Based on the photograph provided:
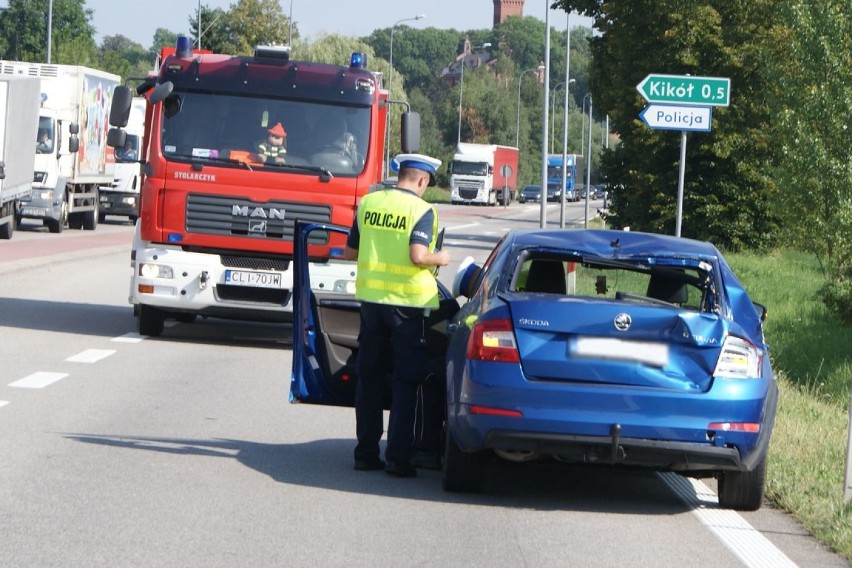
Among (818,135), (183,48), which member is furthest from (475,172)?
(183,48)

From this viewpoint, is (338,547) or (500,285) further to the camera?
(500,285)

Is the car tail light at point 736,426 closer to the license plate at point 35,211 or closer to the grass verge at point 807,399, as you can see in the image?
the grass verge at point 807,399

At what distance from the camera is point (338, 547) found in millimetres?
6730

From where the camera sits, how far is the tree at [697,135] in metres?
35.2

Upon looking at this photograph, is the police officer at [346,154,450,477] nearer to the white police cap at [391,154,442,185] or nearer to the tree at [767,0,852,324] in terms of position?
the white police cap at [391,154,442,185]

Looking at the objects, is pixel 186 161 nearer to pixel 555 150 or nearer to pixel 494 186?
pixel 494 186

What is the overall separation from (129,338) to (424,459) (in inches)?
297

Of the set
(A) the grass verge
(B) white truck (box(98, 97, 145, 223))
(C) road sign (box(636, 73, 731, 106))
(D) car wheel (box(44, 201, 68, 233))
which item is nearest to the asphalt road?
(A) the grass verge

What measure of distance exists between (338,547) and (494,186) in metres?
89.7

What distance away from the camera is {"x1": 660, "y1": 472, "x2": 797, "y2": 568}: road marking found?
22.8 feet

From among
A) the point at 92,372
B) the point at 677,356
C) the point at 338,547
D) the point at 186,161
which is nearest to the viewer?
the point at 338,547

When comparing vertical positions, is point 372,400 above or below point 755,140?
below

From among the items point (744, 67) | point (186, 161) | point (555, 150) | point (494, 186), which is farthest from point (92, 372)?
point (555, 150)

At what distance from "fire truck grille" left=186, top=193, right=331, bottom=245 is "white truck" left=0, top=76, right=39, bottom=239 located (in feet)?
50.8
